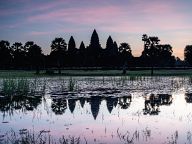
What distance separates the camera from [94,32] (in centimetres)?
16338

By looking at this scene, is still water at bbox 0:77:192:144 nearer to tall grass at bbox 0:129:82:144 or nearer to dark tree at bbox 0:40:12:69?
tall grass at bbox 0:129:82:144

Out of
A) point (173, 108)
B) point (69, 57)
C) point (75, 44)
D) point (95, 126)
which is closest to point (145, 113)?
point (173, 108)

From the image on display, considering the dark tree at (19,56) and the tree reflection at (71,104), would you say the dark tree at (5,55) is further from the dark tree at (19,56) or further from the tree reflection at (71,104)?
the tree reflection at (71,104)

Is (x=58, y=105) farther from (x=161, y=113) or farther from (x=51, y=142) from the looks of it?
(x=51, y=142)

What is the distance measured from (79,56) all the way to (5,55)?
995 inches

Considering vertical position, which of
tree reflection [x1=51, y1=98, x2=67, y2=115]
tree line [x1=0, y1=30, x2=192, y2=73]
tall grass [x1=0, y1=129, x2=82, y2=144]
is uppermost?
tree line [x1=0, y1=30, x2=192, y2=73]

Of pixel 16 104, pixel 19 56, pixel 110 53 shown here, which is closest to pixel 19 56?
pixel 19 56

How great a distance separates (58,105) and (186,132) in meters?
10.7

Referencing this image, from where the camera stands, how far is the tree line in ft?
347

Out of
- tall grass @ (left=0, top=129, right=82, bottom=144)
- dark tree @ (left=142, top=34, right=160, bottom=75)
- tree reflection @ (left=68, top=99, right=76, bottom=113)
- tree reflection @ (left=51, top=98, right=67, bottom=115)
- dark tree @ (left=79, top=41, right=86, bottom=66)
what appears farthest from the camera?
dark tree @ (left=79, top=41, right=86, bottom=66)

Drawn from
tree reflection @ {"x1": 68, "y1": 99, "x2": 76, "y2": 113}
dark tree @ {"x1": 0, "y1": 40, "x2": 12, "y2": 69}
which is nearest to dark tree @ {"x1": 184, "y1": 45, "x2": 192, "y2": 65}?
dark tree @ {"x1": 0, "y1": 40, "x2": 12, "y2": 69}

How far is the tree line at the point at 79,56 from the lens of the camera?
10588 cm

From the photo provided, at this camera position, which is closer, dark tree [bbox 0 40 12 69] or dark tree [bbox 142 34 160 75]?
dark tree [bbox 142 34 160 75]

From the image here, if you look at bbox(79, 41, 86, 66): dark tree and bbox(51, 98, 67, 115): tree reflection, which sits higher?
bbox(79, 41, 86, 66): dark tree
